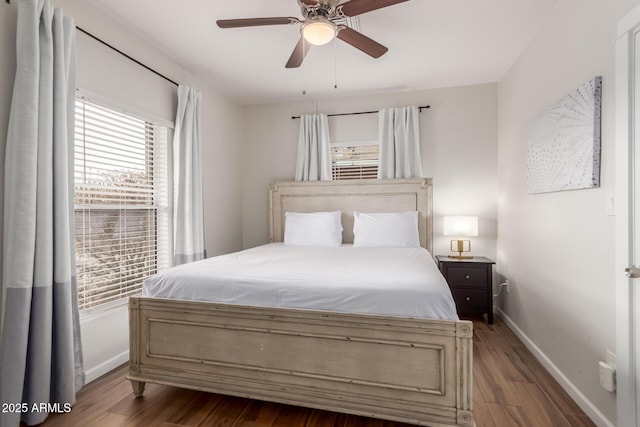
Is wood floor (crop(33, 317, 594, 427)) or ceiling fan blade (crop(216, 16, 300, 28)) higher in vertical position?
ceiling fan blade (crop(216, 16, 300, 28))

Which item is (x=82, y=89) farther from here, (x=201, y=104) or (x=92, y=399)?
(x=92, y=399)

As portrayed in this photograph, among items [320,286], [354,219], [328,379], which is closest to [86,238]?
[320,286]

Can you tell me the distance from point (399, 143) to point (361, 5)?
2070 mm

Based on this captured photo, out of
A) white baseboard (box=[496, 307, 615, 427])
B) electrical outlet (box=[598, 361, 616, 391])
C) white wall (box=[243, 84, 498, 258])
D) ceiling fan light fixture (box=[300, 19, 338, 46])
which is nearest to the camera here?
electrical outlet (box=[598, 361, 616, 391])

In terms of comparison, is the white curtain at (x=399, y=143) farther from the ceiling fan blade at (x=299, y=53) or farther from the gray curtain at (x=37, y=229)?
the gray curtain at (x=37, y=229)

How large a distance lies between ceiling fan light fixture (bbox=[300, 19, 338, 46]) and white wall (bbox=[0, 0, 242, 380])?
5.10ft

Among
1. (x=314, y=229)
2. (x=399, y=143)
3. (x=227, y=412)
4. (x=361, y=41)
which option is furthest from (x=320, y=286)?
(x=399, y=143)

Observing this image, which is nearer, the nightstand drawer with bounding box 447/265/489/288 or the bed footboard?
the bed footboard

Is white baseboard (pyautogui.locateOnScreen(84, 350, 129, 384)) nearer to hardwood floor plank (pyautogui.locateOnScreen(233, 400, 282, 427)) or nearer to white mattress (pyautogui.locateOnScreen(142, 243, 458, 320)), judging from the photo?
white mattress (pyautogui.locateOnScreen(142, 243, 458, 320))

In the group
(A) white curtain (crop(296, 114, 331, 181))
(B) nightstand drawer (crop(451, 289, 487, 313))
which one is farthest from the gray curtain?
(B) nightstand drawer (crop(451, 289, 487, 313))

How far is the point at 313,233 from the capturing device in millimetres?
3453

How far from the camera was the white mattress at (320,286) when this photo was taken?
63.1 inches

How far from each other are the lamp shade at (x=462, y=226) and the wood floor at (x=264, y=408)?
4.55 feet

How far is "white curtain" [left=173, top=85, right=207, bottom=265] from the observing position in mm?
2918
